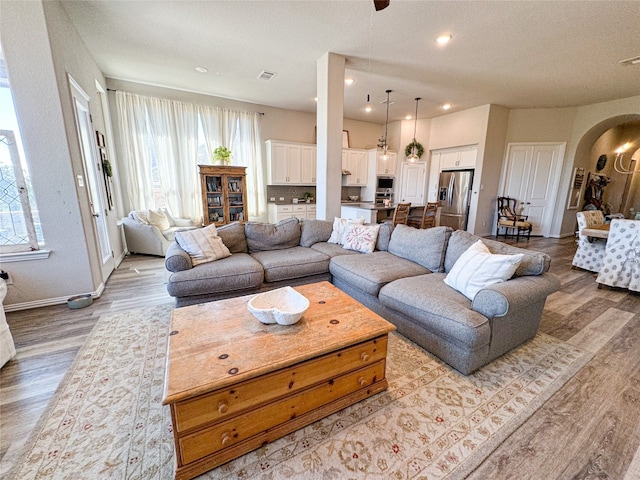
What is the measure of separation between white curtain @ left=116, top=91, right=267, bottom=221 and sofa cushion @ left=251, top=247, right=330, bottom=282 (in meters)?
3.21

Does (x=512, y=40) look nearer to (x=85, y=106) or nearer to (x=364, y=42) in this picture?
(x=364, y=42)

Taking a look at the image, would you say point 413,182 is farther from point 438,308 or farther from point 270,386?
point 270,386

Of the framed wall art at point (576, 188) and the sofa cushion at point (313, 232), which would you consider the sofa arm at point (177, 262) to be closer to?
the sofa cushion at point (313, 232)

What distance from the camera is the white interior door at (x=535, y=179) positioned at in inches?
246

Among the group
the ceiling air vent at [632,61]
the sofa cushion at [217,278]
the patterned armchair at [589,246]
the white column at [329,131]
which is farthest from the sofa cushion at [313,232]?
the ceiling air vent at [632,61]

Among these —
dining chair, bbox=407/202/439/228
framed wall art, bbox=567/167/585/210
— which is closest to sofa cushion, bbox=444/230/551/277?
dining chair, bbox=407/202/439/228

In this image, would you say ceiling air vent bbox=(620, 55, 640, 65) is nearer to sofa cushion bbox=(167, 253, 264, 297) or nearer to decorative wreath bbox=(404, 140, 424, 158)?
decorative wreath bbox=(404, 140, 424, 158)

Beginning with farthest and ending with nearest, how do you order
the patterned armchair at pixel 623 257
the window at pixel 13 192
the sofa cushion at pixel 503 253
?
the patterned armchair at pixel 623 257 < the window at pixel 13 192 < the sofa cushion at pixel 503 253

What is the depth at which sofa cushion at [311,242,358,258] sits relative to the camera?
3.19 meters

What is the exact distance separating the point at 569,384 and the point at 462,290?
2.79ft

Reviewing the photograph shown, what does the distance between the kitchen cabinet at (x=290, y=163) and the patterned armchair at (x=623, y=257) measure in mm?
5279

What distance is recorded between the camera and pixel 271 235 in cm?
335

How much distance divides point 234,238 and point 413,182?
595 centimetres

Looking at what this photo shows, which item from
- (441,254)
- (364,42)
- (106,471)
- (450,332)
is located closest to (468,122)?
(364,42)
